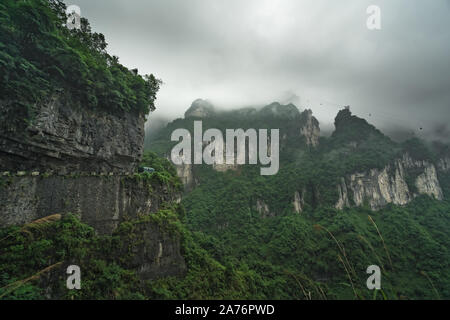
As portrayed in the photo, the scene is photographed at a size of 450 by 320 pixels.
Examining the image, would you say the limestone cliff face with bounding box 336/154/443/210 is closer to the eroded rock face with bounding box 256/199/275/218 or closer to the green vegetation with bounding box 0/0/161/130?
the eroded rock face with bounding box 256/199/275/218

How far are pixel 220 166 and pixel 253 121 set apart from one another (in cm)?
2795

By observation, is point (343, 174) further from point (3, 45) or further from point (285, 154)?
point (3, 45)

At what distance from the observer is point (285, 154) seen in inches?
3270

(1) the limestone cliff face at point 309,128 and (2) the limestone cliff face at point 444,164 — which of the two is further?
(2) the limestone cliff face at point 444,164

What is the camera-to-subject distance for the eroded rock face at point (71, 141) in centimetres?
1104

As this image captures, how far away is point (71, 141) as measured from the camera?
44.1 ft

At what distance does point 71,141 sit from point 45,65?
13.9ft

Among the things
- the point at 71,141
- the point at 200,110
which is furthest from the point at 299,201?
the point at 200,110

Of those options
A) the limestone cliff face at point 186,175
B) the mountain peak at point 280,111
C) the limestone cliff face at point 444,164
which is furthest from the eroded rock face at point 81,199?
the limestone cliff face at point 444,164

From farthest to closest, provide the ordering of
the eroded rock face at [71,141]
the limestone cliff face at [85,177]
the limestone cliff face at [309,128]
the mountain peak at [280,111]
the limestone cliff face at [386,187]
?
the mountain peak at [280,111] → the limestone cliff face at [309,128] → the limestone cliff face at [386,187] → the eroded rock face at [71,141] → the limestone cliff face at [85,177]

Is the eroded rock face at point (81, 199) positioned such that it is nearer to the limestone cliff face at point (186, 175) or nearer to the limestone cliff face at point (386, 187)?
the limestone cliff face at point (386, 187)

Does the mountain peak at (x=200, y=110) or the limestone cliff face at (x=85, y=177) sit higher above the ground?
the mountain peak at (x=200, y=110)

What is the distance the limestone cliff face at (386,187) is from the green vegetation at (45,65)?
5964 centimetres

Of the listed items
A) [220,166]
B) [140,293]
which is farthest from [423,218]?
Result: [140,293]
